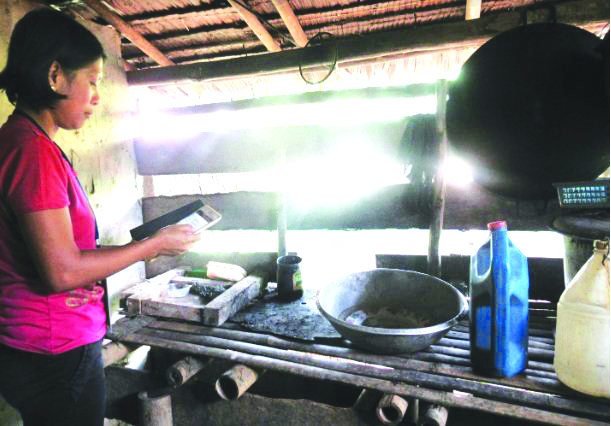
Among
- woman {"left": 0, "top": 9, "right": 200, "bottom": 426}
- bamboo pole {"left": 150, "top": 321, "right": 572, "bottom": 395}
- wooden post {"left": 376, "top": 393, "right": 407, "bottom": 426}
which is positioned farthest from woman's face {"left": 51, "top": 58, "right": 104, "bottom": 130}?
wooden post {"left": 376, "top": 393, "right": 407, "bottom": 426}

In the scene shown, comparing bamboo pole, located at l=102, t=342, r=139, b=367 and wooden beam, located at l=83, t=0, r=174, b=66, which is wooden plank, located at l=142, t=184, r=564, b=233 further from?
wooden beam, located at l=83, t=0, r=174, b=66

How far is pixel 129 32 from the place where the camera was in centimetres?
296

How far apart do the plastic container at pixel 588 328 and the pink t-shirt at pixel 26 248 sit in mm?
1890

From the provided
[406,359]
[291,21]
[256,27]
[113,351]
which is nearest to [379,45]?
[291,21]

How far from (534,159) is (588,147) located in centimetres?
26

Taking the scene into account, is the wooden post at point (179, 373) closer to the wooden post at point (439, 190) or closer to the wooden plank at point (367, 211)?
the wooden plank at point (367, 211)

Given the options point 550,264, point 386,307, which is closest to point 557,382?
point 386,307

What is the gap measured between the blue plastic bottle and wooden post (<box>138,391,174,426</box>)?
1.62 m

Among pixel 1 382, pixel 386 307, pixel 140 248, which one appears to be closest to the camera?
pixel 1 382

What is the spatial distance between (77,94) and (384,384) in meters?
1.70

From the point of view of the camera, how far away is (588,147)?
6.60ft

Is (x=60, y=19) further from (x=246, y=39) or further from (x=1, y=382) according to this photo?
(x=246, y=39)

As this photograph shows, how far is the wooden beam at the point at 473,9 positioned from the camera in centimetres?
241

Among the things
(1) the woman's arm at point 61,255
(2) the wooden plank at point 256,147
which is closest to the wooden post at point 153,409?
(1) the woman's arm at point 61,255
